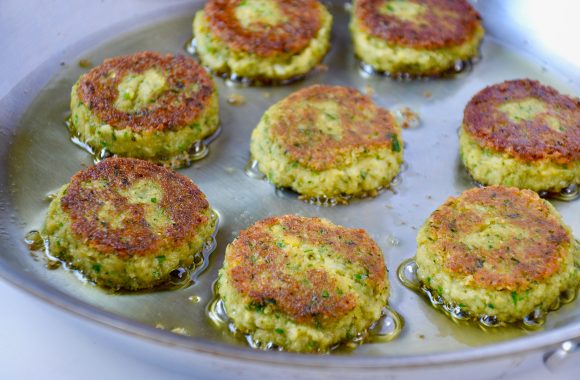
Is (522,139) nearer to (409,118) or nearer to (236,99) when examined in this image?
(409,118)

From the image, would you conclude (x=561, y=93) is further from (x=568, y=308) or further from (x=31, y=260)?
(x=31, y=260)

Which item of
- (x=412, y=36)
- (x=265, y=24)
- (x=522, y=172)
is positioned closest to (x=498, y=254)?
(x=522, y=172)

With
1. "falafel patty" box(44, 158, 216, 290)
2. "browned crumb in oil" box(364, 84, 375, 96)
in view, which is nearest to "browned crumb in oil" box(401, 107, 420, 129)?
"browned crumb in oil" box(364, 84, 375, 96)

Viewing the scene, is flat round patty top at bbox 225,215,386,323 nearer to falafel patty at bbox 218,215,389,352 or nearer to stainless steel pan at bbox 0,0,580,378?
falafel patty at bbox 218,215,389,352

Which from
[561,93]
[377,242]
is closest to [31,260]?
[377,242]

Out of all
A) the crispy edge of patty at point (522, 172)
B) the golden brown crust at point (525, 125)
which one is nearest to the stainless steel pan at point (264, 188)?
the crispy edge of patty at point (522, 172)

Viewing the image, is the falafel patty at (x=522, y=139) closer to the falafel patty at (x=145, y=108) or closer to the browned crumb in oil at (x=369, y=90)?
the browned crumb in oil at (x=369, y=90)

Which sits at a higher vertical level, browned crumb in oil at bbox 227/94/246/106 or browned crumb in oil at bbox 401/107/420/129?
browned crumb in oil at bbox 227/94/246/106
